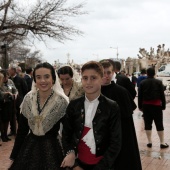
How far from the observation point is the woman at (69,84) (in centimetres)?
394

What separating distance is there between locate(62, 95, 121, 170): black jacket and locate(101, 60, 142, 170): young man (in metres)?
0.60

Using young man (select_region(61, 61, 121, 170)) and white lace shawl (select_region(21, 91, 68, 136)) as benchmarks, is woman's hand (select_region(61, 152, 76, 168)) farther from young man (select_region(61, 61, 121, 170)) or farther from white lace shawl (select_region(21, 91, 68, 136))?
white lace shawl (select_region(21, 91, 68, 136))

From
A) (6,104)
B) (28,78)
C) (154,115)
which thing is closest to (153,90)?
(154,115)

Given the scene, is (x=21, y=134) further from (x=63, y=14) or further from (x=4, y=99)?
(x=63, y=14)

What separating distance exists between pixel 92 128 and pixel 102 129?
0.08 m

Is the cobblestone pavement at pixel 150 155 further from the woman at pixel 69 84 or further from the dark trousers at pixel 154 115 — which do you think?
the woman at pixel 69 84

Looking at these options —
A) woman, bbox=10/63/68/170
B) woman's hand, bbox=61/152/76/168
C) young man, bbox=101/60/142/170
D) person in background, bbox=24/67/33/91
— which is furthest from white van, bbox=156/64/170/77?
woman's hand, bbox=61/152/76/168

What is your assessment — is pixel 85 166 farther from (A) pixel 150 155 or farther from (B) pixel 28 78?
(B) pixel 28 78

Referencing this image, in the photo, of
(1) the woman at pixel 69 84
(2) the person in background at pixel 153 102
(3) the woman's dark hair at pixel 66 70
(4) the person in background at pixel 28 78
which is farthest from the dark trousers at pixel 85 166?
(4) the person in background at pixel 28 78

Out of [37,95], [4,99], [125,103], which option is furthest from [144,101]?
[37,95]

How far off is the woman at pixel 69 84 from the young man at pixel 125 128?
Result: 56 cm

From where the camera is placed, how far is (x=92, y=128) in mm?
2516

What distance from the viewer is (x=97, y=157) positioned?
8.27 ft

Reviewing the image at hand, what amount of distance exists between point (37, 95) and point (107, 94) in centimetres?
76
